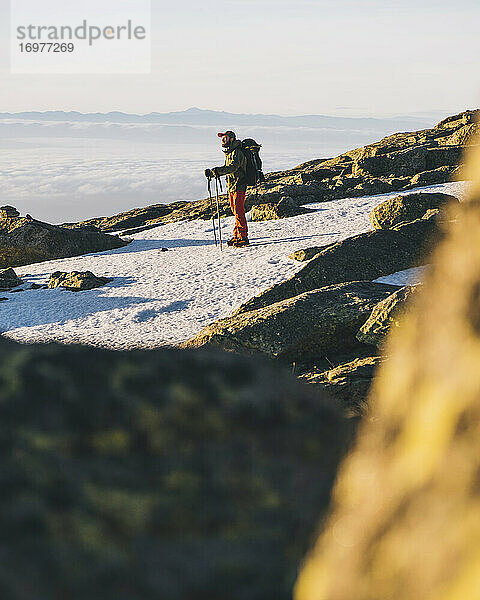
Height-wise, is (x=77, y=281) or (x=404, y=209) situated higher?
(x=404, y=209)

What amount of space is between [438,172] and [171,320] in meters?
13.7

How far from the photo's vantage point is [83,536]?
1355mm

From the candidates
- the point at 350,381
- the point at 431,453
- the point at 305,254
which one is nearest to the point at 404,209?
the point at 305,254

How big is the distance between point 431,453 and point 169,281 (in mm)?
14803

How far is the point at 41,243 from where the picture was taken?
2059 cm

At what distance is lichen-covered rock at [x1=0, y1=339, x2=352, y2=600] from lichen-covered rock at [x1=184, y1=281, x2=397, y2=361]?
22.0 feet

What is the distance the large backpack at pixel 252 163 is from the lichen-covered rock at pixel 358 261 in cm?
444

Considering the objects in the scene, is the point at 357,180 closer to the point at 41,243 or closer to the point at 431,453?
the point at 41,243

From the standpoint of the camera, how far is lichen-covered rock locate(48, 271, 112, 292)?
15328 mm

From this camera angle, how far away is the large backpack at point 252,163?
17.2m

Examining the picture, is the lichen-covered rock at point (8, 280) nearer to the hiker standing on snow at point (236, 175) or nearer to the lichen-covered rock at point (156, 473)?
the hiker standing on snow at point (236, 175)

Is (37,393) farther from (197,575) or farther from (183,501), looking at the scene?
(197,575)

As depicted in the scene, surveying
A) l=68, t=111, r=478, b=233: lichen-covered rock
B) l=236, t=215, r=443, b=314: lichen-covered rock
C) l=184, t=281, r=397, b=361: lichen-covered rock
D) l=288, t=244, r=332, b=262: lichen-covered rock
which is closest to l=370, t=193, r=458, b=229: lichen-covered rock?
l=288, t=244, r=332, b=262: lichen-covered rock

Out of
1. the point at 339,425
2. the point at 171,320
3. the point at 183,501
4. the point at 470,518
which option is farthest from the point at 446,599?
the point at 171,320
